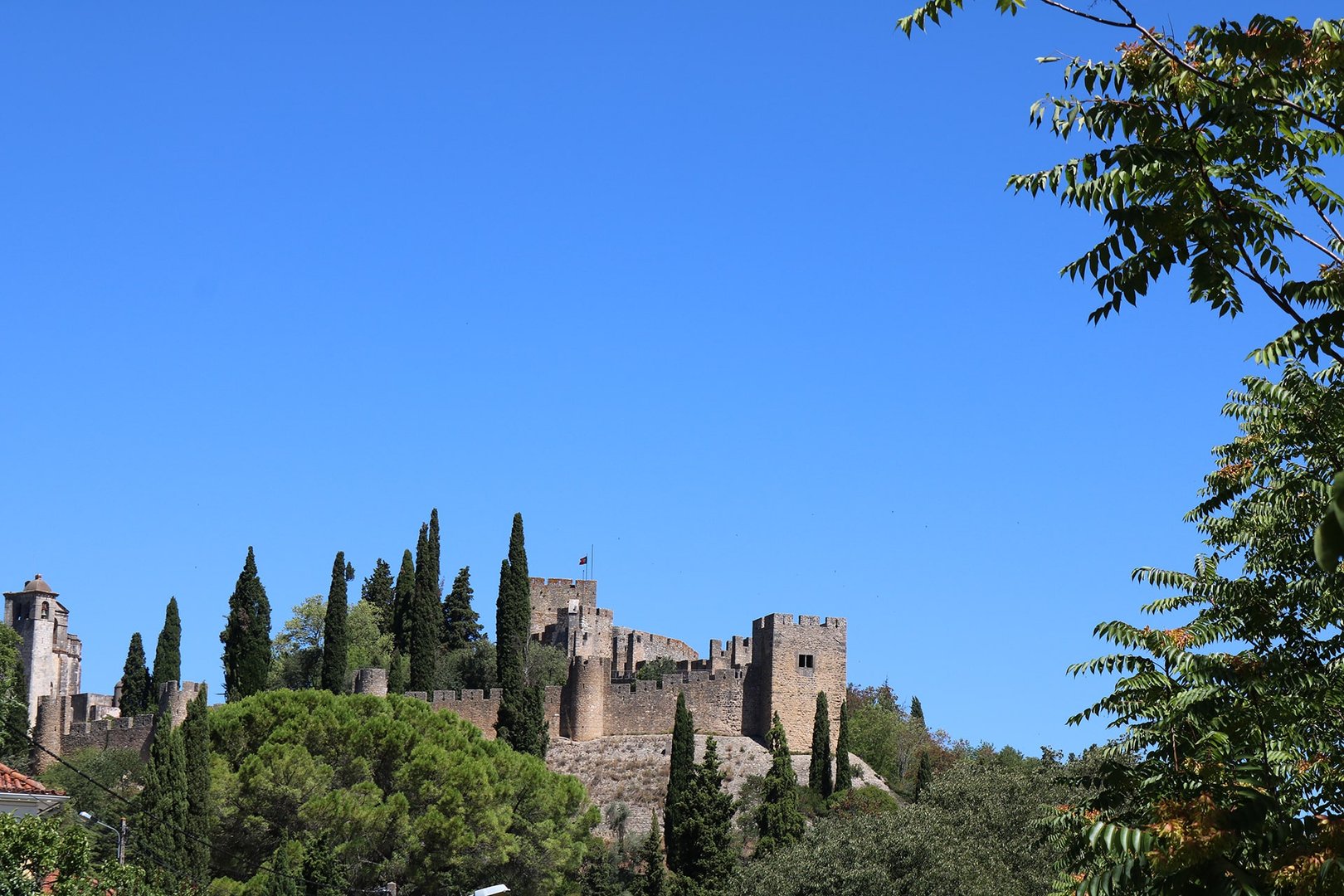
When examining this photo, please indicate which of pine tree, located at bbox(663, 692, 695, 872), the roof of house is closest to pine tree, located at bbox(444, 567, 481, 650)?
pine tree, located at bbox(663, 692, 695, 872)

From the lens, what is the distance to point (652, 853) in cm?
4794

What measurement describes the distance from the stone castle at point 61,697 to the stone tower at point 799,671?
21.7 metres

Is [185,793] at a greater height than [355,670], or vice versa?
[355,670]

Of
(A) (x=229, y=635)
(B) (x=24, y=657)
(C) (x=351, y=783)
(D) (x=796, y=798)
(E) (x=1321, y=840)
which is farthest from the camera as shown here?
(B) (x=24, y=657)

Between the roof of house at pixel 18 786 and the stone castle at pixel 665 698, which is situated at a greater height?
the stone castle at pixel 665 698

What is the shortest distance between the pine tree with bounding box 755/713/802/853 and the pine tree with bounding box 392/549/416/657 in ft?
61.6

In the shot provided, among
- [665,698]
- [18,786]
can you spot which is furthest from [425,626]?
[18,786]

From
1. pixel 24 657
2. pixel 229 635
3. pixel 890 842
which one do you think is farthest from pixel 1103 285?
pixel 24 657

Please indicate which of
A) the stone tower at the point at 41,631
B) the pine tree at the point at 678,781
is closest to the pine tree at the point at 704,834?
the pine tree at the point at 678,781

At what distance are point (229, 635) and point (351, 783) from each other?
695 inches

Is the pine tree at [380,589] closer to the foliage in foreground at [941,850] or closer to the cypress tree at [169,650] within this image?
the cypress tree at [169,650]

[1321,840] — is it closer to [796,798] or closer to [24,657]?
[796,798]

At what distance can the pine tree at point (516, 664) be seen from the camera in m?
58.3

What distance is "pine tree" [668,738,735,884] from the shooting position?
156 feet
